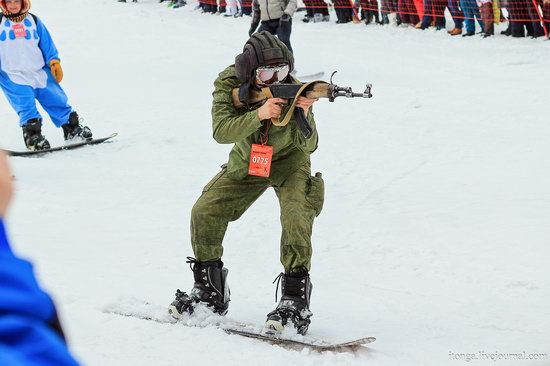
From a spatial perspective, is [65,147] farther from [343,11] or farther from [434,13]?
[343,11]

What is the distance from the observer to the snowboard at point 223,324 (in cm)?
399

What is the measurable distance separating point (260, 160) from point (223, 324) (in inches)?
32.2

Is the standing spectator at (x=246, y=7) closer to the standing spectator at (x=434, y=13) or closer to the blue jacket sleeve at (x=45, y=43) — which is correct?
the standing spectator at (x=434, y=13)

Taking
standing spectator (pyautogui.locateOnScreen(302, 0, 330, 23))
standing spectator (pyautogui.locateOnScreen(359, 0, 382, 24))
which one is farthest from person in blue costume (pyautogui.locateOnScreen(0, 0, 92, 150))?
standing spectator (pyautogui.locateOnScreen(302, 0, 330, 23))

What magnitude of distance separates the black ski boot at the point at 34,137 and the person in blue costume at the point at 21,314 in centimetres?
830

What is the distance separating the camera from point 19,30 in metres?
8.60

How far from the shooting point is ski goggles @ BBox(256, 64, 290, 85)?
410 centimetres

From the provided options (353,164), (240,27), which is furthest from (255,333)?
(240,27)

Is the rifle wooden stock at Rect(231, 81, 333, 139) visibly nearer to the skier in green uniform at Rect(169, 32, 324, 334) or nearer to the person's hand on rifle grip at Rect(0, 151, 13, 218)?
the skier in green uniform at Rect(169, 32, 324, 334)

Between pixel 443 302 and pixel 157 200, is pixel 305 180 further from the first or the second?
pixel 157 200

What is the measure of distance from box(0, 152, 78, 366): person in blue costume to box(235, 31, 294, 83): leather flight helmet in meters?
3.26

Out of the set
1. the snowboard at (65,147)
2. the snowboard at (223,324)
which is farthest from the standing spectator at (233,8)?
the snowboard at (223,324)

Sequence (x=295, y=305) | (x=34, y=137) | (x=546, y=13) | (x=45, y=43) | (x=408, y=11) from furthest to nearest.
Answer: (x=408, y=11)
(x=546, y=13)
(x=34, y=137)
(x=45, y=43)
(x=295, y=305)

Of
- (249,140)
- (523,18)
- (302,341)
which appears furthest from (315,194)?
(523,18)
